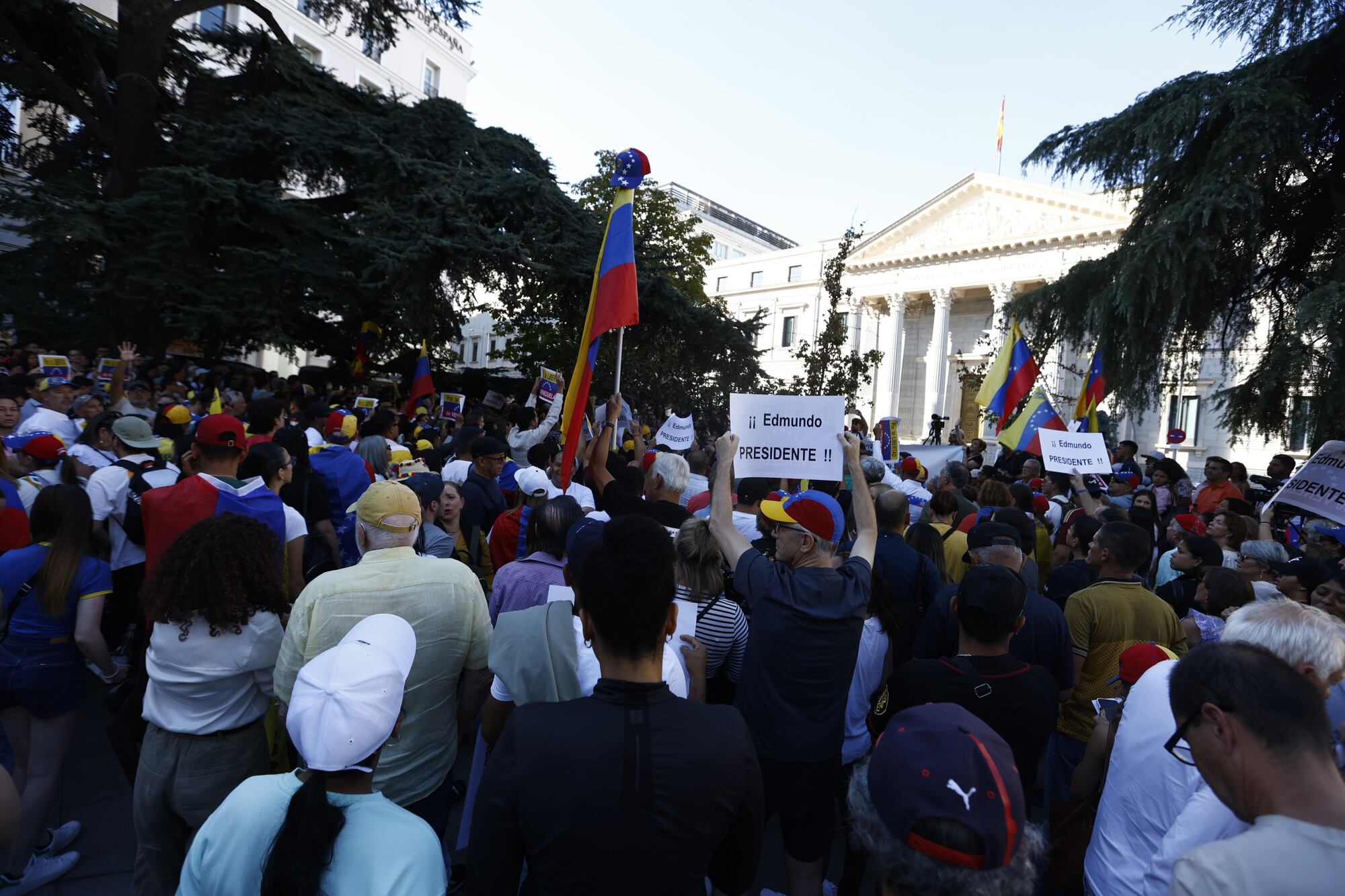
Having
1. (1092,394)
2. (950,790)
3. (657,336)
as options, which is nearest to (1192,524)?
(950,790)

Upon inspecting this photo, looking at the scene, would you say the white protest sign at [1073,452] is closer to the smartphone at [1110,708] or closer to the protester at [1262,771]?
the smartphone at [1110,708]

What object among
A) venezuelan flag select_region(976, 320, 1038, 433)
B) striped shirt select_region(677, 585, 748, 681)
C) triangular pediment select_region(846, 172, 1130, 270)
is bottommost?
striped shirt select_region(677, 585, 748, 681)

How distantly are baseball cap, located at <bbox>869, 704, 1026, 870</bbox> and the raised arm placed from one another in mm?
1508

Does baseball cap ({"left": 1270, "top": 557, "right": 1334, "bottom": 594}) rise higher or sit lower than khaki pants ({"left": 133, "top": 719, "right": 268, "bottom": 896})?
higher

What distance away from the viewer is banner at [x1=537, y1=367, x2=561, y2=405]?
28.1ft

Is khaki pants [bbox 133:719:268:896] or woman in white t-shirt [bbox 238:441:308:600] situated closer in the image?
khaki pants [bbox 133:719:268:896]

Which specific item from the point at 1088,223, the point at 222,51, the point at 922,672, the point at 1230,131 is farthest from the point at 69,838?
the point at 1088,223

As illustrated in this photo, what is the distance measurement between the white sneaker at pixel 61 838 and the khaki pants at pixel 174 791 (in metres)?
1.22

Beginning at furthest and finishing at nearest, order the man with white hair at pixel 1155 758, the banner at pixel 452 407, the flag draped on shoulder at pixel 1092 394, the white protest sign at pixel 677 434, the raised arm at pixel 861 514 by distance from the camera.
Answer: the flag draped on shoulder at pixel 1092 394, the banner at pixel 452 407, the white protest sign at pixel 677 434, the raised arm at pixel 861 514, the man with white hair at pixel 1155 758

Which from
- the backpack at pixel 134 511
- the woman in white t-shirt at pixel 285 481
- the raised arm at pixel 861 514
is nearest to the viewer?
the raised arm at pixel 861 514

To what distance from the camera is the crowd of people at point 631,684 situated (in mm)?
1493

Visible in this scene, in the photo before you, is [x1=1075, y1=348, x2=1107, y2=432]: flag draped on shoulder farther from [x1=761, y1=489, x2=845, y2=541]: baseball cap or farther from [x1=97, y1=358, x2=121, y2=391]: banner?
[x1=97, y1=358, x2=121, y2=391]: banner

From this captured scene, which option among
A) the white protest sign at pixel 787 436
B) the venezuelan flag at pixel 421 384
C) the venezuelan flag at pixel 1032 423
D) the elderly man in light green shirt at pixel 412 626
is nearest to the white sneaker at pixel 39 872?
the elderly man in light green shirt at pixel 412 626

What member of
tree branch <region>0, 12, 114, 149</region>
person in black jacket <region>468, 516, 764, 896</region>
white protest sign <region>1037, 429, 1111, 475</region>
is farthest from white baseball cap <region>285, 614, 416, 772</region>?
tree branch <region>0, 12, 114, 149</region>
